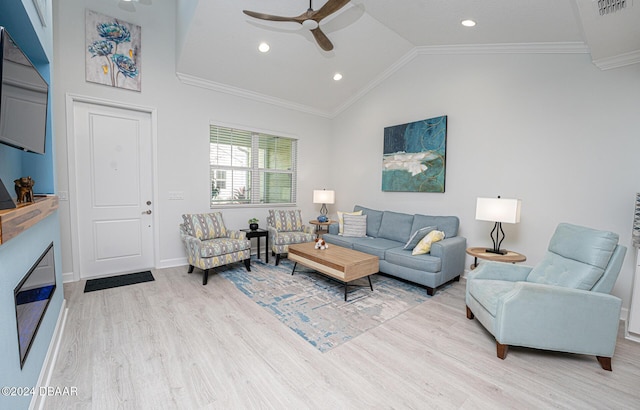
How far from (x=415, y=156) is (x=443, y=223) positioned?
47.7 inches

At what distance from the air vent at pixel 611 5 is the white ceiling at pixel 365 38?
0.04 metres

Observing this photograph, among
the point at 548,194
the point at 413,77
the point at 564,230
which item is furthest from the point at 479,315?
A: the point at 413,77

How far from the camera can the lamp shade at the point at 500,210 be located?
3086 millimetres

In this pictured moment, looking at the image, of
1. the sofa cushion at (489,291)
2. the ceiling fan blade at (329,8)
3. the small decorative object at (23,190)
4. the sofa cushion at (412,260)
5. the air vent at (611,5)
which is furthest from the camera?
the sofa cushion at (412,260)

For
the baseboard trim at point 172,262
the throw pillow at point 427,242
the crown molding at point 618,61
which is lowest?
the baseboard trim at point 172,262

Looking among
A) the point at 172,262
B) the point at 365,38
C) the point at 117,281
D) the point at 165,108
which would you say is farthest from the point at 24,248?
the point at 365,38

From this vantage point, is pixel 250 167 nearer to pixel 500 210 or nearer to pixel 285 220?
pixel 285 220

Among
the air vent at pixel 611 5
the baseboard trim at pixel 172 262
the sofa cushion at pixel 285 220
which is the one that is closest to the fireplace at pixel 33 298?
the baseboard trim at pixel 172 262

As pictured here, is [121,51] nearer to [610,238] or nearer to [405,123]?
[405,123]

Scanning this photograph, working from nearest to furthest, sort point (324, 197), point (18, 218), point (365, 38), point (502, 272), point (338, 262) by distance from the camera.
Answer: point (18, 218) → point (502, 272) → point (338, 262) → point (365, 38) → point (324, 197)

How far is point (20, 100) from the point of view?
157 cm

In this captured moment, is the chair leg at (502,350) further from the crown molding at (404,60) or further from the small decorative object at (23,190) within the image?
the small decorative object at (23,190)

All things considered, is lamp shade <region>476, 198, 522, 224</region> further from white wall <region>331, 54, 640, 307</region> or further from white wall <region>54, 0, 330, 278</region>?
white wall <region>54, 0, 330, 278</region>

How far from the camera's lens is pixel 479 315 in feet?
8.27
